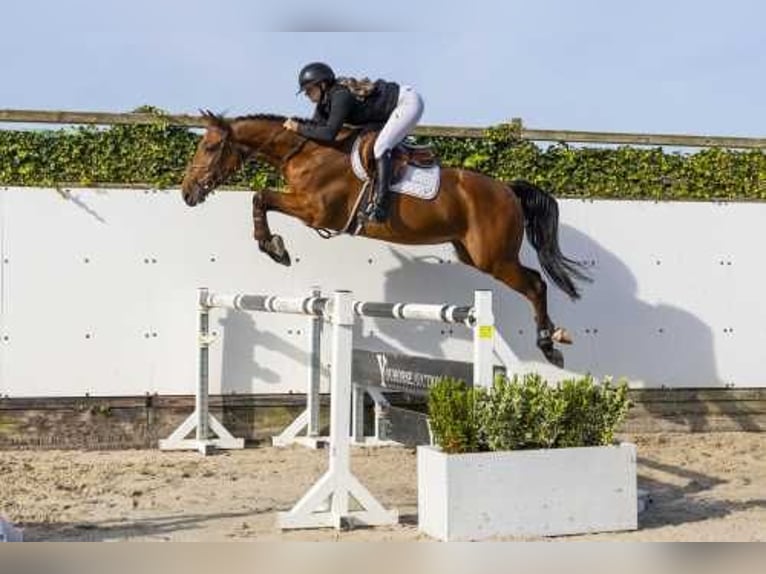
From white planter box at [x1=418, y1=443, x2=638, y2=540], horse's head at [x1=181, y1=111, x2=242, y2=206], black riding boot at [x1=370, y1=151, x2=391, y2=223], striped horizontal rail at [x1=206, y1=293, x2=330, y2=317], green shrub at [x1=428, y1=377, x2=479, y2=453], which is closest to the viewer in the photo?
white planter box at [x1=418, y1=443, x2=638, y2=540]

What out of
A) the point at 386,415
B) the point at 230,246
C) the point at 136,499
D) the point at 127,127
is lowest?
the point at 136,499

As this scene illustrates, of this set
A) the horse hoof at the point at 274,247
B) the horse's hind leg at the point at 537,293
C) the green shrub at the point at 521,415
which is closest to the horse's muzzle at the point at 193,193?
the horse hoof at the point at 274,247

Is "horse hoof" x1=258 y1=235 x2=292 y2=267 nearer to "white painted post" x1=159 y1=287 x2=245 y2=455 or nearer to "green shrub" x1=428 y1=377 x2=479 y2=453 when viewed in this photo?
"white painted post" x1=159 y1=287 x2=245 y2=455

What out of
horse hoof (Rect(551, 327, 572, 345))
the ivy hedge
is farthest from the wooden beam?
horse hoof (Rect(551, 327, 572, 345))

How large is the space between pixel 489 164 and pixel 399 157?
1410mm

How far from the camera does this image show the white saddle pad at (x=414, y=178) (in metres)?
6.96

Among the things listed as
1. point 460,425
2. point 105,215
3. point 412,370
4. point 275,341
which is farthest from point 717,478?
point 105,215

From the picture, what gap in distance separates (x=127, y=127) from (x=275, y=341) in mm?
1654

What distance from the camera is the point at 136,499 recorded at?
595cm

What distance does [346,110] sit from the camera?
22.3 feet

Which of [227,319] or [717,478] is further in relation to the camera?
[227,319]

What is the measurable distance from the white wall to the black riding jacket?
1.16 metres

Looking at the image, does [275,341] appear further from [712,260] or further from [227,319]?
[712,260]

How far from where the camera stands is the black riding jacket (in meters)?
6.78
